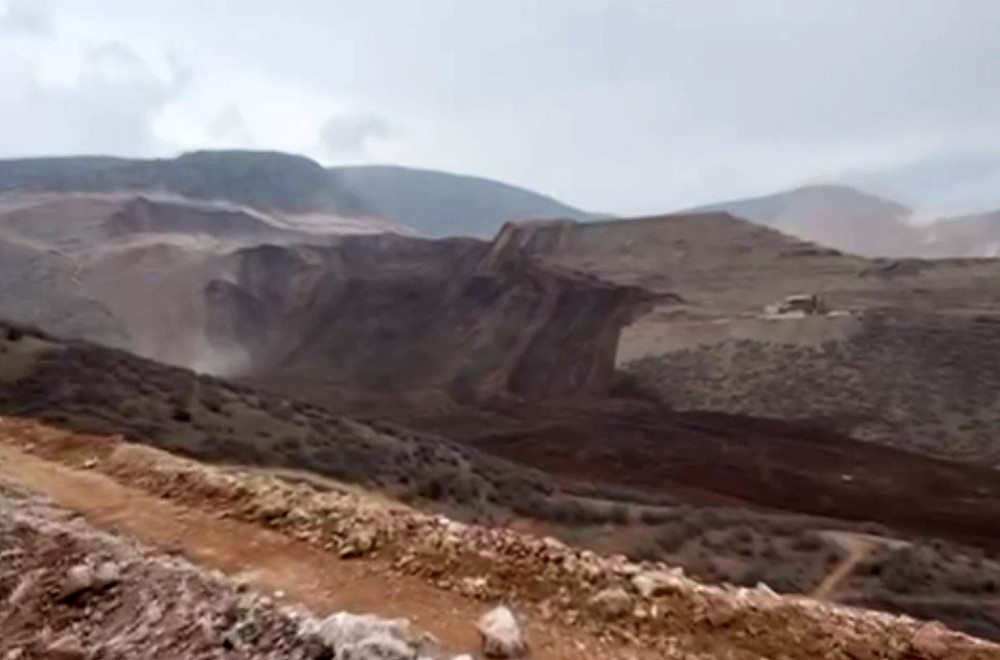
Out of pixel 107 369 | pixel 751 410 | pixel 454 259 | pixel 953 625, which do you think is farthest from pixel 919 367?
pixel 454 259

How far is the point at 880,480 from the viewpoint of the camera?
28.9m

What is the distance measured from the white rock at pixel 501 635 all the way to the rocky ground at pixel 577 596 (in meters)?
0.15

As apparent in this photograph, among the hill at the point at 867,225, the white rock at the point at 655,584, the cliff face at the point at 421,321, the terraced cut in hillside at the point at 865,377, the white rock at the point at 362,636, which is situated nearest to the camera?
the white rock at the point at 362,636

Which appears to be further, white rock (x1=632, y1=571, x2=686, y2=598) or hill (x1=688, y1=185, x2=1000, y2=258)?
hill (x1=688, y1=185, x2=1000, y2=258)

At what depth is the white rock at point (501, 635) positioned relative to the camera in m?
4.92

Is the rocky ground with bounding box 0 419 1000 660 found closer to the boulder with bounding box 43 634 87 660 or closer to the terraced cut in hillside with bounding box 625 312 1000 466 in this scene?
the boulder with bounding box 43 634 87 660

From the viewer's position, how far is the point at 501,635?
4.97 metres

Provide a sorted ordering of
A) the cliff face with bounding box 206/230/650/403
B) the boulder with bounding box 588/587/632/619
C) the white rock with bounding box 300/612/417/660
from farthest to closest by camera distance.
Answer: the cliff face with bounding box 206/230/650/403, the boulder with bounding box 588/587/632/619, the white rock with bounding box 300/612/417/660

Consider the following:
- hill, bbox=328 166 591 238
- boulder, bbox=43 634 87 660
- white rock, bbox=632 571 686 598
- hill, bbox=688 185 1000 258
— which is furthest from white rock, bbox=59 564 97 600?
hill, bbox=328 166 591 238

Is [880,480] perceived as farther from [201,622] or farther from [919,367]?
[201,622]

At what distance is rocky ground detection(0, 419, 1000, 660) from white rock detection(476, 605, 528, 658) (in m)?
0.15

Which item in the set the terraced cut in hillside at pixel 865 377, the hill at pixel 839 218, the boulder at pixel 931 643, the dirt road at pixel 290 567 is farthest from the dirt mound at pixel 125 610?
the hill at pixel 839 218

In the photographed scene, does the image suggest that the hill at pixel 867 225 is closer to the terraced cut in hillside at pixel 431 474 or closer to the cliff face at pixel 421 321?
the cliff face at pixel 421 321

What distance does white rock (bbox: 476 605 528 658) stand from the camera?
4.92 m
